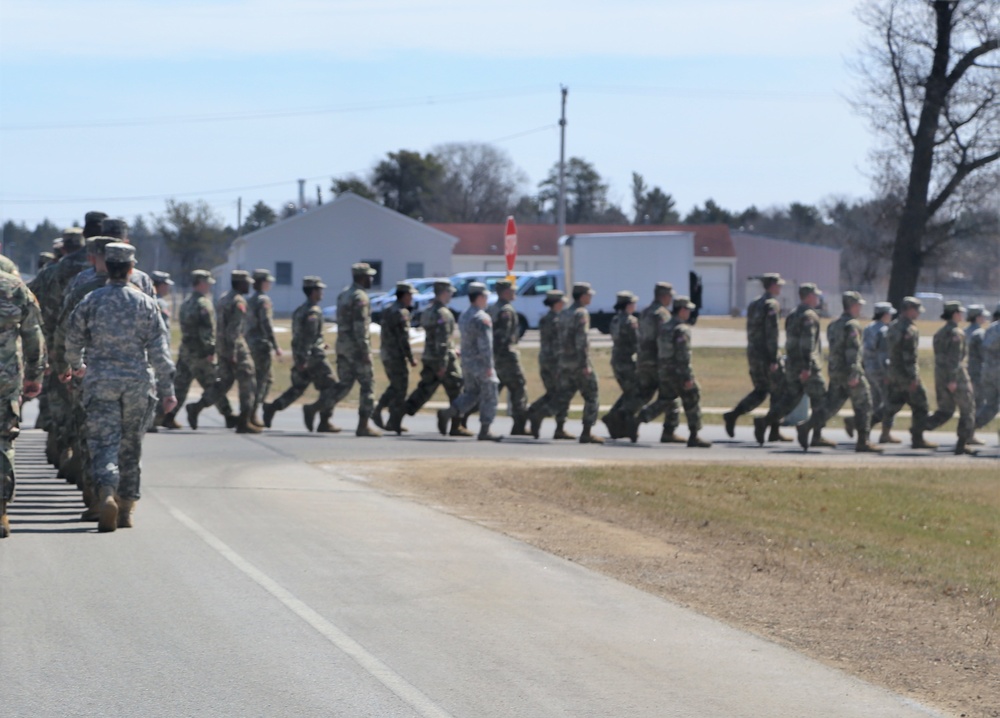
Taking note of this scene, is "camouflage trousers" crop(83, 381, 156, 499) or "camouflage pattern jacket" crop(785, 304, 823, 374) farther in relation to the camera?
"camouflage pattern jacket" crop(785, 304, 823, 374)

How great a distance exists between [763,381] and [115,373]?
11746 millimetres

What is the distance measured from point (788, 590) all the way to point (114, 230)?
575 centimetres

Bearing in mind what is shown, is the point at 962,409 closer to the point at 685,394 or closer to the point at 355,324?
the point at 685,394

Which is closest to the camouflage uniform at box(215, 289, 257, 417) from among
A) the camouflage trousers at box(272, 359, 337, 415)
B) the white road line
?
the camouflage trousers at box(272, 359, 337, 415)

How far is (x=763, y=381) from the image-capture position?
20.9 metres

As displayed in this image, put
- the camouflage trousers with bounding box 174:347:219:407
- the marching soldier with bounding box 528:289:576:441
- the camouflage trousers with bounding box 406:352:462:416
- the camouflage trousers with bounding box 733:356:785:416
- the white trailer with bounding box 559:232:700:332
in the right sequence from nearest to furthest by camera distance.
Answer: the camouflage trousers with bounding box 174:347:219:407
the camouflage trousers with bounding box 406:352:462:416
the marching soldier with bounding box 528:289:576:441
the camouflage trousers with bounding box 733:356:785:416
the white trailer with bounding box 559:232:700:332

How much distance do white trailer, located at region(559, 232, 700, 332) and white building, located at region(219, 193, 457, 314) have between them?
25.4 meters

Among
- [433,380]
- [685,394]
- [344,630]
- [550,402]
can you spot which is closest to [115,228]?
[344,630]

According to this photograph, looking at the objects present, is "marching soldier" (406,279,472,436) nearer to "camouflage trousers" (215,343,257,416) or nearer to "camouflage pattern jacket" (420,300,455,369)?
"camouflage pattern jacket" (420,300,455,369)

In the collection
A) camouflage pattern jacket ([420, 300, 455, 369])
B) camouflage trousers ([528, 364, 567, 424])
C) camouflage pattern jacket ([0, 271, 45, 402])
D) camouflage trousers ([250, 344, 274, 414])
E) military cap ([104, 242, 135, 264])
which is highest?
military cap ([104, 242, 135, 264])

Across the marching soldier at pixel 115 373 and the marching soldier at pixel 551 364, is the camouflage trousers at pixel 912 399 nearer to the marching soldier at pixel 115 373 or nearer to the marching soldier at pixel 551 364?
the marching soldier at pixel 551 364

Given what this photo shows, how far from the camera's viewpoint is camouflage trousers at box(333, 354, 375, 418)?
2000cm

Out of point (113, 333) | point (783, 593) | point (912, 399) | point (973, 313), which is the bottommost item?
point (783, 593)

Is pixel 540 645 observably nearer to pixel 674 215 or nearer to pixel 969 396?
pixel 969 396
